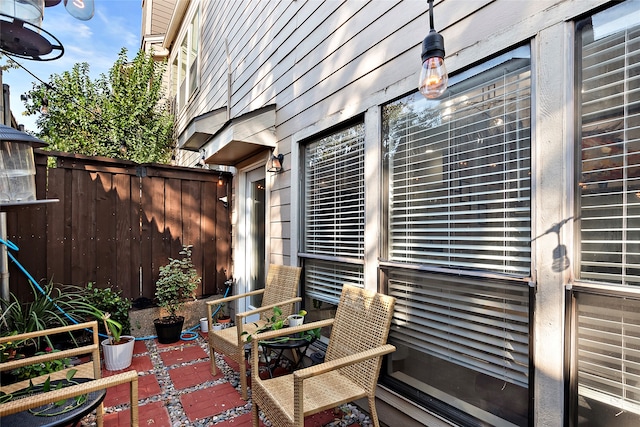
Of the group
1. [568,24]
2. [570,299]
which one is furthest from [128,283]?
[568,24]

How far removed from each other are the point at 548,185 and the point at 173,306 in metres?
4.02

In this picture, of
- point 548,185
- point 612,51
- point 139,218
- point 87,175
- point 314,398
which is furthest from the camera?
point 139,218

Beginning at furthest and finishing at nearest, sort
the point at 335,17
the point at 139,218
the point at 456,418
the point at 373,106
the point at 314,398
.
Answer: the point at 139,218 → the point at 335,17 → the point at 373,106 → the point at 314,398 → the point at 456,418

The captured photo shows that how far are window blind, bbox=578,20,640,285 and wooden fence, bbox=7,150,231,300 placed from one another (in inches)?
169

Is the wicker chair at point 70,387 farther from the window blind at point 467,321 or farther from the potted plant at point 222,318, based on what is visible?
the potted plant at point 222,318

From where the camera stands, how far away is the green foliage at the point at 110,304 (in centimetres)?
373

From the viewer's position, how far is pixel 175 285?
4062mm

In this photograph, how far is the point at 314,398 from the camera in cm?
195

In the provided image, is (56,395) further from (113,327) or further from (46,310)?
(46,310)

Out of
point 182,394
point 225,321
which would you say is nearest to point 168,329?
point 225,321

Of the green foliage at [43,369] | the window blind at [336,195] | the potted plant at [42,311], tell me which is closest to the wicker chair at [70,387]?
the green foliage at [43,369]

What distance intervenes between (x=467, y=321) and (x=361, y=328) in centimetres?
69

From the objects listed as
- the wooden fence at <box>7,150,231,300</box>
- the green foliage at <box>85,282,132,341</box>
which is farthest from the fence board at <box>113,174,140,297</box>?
the green foliage at <box>85,282,132,341</box>

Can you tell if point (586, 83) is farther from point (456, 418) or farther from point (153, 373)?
point (153, 373)
